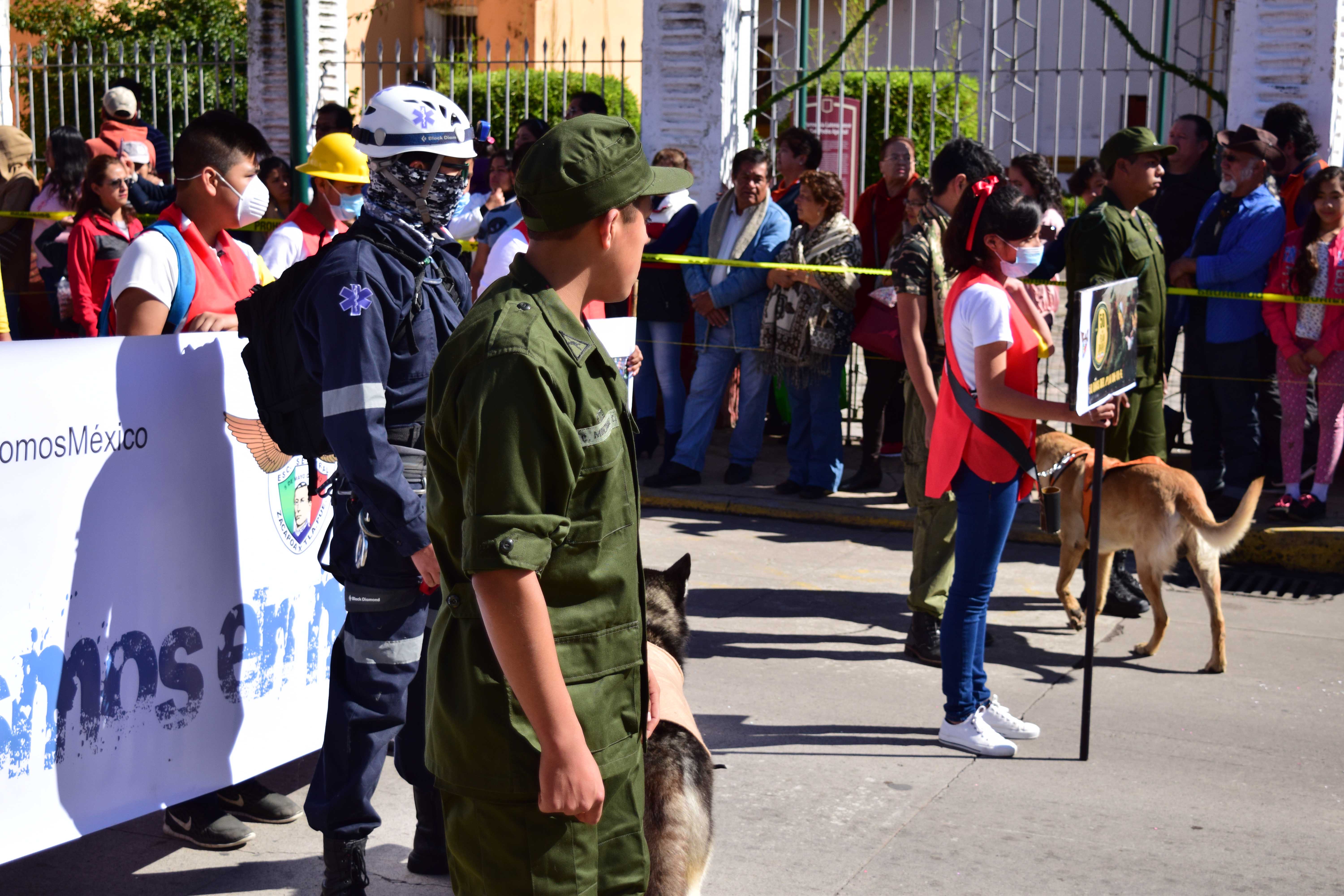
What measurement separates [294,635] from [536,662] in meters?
2.22

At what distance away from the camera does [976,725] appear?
4977mm

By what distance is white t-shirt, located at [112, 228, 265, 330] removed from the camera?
4035mm

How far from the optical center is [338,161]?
5.13 metres

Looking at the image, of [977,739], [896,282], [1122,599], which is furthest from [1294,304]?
[977,739]

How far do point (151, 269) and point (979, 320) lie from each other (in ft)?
8.46

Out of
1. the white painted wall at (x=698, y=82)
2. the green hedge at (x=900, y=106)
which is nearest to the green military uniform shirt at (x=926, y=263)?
the white painted wall at (x=698, y=82)

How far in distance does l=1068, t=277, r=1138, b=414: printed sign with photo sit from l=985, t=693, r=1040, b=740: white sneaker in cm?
115

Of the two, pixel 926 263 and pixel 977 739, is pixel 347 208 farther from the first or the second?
pixel 977 739

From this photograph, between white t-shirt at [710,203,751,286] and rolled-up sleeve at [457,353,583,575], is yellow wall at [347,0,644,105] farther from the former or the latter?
rolled-up sleeve at [457,353,583,575]

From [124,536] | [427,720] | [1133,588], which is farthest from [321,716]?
[1133,588]

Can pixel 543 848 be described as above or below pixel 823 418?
above

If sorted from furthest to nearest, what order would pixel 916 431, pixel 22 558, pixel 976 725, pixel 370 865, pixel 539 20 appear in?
pixel 539 20
pixel 916 431
pixel 976 725
pixel 370 865
pixel 22 558

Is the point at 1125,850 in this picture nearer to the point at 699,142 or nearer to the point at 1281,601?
the point at 1281,601

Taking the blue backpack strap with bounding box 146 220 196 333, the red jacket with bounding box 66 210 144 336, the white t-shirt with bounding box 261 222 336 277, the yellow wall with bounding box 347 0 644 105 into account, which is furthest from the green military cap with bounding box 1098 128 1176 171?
the yellow wall with bounding box 347 0 644 105
